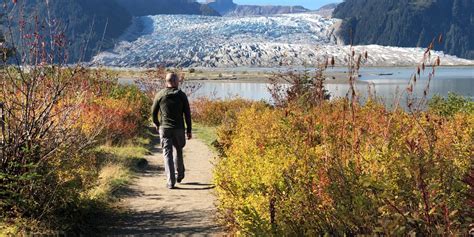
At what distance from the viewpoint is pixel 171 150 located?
8.49 m

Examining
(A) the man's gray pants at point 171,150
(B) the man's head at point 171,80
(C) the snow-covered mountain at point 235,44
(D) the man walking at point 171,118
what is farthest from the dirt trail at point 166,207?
(C) the snow-covered mountain at point 235,44

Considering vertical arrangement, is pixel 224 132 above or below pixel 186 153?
above

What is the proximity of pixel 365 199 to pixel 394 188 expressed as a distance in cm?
30

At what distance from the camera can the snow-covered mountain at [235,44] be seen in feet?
372

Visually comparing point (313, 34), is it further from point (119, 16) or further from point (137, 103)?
point (137, 103)

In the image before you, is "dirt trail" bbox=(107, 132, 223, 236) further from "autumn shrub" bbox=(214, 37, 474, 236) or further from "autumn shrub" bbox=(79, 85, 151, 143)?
"autumn shrub" bbox=(79, 85, 151, 143)

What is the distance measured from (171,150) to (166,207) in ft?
5.40

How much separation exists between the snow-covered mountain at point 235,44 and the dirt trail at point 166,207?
95008mm

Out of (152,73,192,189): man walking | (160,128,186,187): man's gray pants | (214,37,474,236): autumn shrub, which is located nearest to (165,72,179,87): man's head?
(152,73,192,189): man walking

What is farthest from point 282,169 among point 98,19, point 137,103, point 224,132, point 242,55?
point 98,19

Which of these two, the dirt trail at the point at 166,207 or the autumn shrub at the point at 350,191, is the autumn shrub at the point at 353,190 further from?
the dirt trail at the point at 166,207

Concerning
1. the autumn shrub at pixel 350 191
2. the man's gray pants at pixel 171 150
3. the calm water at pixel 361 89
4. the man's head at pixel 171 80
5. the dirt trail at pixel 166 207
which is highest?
the man's head at pixel 171 80

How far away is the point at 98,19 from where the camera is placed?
6629 inches

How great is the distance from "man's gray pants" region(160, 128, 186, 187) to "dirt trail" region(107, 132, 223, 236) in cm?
23
